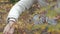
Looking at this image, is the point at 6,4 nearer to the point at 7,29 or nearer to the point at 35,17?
the point at 35,17

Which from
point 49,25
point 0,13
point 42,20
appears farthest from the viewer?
point 0,13

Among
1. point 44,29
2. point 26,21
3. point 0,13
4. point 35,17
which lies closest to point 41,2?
point 35,17

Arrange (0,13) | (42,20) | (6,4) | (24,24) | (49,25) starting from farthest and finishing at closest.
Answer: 1. (6,4)
2. (0,13)
3. (24,24)
4. (42,20)
5. (49,25)

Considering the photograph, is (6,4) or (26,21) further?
(6,4)

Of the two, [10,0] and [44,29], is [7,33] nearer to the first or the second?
[44,29]

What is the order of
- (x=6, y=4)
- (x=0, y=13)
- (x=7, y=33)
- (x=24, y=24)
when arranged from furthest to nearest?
(x=6, y=4) → (x=0, y=13) → (x=24, y=24) → (x=7, y=33)

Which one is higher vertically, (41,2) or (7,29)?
(41,2)

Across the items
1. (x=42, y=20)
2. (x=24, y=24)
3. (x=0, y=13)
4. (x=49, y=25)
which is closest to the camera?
(x=49, y=25)

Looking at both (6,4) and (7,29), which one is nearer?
(7,29)

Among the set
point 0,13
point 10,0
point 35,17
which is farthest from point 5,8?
point 35,17
